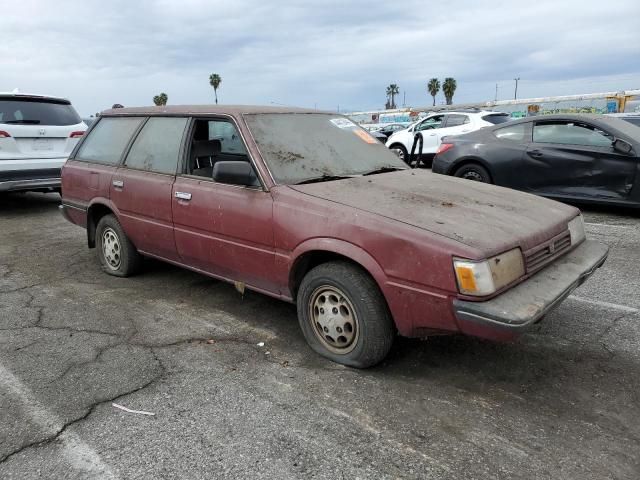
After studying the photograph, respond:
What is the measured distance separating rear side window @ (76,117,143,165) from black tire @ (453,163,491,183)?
519 cm

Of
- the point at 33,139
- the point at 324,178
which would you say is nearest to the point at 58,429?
the point at 324,178

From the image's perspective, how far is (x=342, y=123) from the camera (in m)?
4.30

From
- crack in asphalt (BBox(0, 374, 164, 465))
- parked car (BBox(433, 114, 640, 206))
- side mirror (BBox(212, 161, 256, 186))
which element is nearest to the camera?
crack in asphalt (BBox(0, 374, 164, 465))

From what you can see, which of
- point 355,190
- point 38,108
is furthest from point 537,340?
point 38,108

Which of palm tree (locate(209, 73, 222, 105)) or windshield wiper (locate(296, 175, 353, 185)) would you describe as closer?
windshield wiper (locate(296, 175, 353, 185))

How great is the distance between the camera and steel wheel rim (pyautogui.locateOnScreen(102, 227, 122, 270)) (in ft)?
15.7

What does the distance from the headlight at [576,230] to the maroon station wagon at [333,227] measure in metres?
0.02

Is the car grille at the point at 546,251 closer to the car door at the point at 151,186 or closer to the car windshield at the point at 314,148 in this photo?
the car windshield at the point at 314,148

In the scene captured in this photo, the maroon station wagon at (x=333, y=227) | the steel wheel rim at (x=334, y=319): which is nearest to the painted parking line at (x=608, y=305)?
the maroon station wagon at (x=333, y=227)

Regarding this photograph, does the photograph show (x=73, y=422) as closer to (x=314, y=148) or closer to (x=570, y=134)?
(x=314, y=148)

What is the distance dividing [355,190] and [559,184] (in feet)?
16.3

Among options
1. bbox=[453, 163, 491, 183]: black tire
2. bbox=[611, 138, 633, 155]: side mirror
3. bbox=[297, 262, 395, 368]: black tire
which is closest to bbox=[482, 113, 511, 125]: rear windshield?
bbox=[453, 163, 491, 183]: black tire

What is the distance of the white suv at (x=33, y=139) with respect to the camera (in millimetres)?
7352

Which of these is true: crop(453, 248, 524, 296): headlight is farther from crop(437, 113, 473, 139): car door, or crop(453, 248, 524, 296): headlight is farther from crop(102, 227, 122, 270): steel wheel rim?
crop(437, 113, 473, 139): car door
